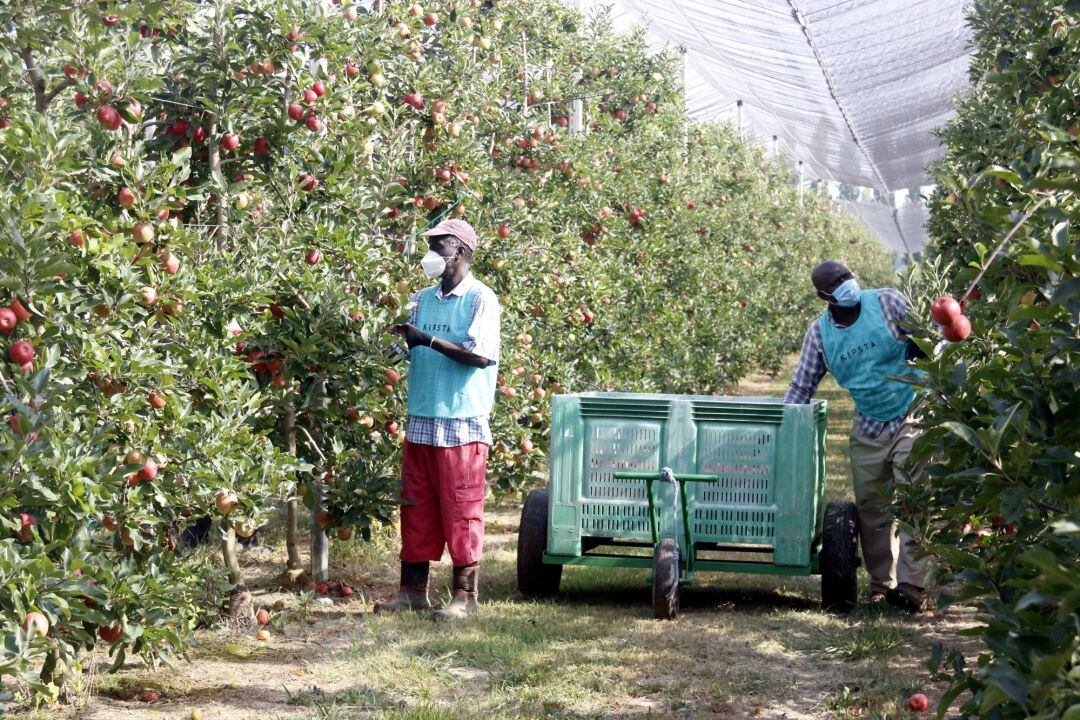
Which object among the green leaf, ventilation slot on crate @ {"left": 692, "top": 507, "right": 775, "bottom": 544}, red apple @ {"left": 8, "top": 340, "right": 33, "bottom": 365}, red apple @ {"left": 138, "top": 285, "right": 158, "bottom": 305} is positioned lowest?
ventilation slot on crate @ {"left": 692, "top": 507, "right": 775, "bottom": 544}

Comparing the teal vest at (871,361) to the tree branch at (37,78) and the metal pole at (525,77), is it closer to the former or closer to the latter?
the metal pole at (525,77)

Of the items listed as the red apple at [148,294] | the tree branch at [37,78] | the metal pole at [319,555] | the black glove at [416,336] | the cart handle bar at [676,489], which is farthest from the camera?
the metal pole at [319,555]

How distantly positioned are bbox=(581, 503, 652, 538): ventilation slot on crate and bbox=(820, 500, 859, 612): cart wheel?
847 millimetres

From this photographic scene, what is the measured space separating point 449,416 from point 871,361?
2.07m

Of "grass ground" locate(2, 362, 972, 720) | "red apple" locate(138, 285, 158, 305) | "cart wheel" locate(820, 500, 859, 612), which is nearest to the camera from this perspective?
"red apple" locate(138, 285, 158, 305)

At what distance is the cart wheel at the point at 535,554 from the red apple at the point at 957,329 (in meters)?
3.10

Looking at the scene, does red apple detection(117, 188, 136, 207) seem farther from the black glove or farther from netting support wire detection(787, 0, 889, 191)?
netting support wire detection(787, 0, 889, 191)

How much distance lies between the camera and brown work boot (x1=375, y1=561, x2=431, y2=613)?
5535mm

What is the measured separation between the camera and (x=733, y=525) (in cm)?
557

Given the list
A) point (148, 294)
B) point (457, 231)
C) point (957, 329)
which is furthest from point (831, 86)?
point (957, 329)

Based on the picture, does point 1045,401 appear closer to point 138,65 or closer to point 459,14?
point 138,65

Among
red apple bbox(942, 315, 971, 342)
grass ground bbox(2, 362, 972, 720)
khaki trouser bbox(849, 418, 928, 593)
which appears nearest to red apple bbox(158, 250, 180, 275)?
grass ground bbox(2, 362, 972, 720)

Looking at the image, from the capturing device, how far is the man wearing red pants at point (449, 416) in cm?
535

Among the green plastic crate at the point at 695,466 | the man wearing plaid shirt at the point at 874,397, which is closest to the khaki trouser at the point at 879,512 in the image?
the man wearing plaid shirt at the point at 874,397
